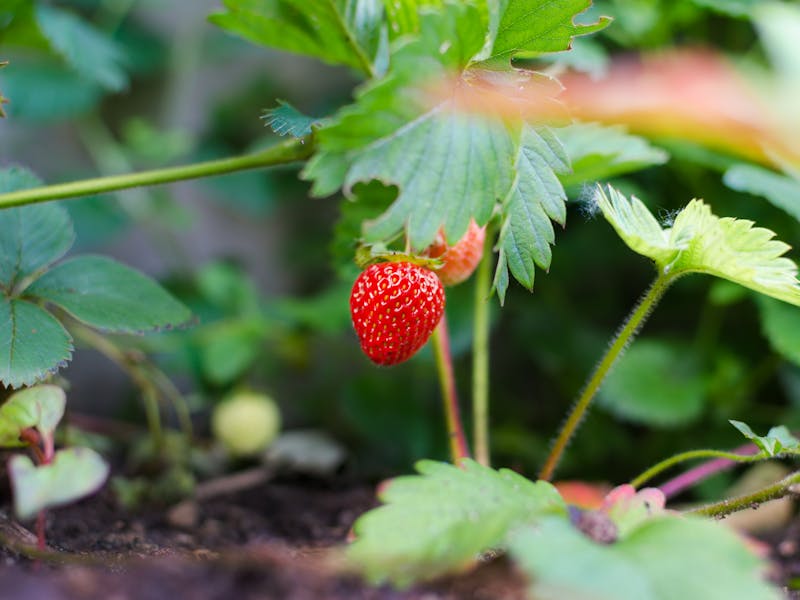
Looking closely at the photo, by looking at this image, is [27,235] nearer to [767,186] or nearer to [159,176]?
[159,176]

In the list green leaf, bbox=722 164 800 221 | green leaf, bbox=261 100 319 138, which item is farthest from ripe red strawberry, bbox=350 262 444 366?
green leaf, bbox=722 164 800 221

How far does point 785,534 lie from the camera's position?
38.7 inches

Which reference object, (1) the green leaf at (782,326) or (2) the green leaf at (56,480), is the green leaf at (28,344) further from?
(1) the green leaf at (782,326)

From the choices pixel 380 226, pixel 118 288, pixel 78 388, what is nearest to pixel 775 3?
pixel 380 226

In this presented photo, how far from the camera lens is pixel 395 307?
28.2 inches

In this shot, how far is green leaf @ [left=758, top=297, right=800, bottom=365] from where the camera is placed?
1.00 meters

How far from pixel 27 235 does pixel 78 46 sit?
469 millimetres

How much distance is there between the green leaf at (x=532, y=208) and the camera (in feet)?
2.23

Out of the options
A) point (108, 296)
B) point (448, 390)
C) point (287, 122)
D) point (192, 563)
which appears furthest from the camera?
point (448, 390)

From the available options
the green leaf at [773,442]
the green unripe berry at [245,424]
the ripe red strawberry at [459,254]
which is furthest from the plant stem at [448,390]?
the green unripe berry at [245,424]

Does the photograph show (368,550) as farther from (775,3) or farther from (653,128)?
(775,3)

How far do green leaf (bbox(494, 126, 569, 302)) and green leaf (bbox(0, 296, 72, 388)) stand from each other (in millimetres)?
395

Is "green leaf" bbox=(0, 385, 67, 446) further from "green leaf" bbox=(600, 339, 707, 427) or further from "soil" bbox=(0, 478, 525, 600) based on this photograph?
"green leaf" bbox=(600, 339, 707, 427)

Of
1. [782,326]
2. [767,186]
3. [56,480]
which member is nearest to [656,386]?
[782,326]
